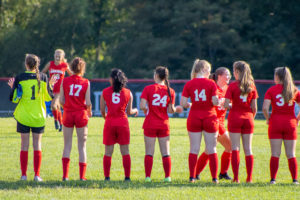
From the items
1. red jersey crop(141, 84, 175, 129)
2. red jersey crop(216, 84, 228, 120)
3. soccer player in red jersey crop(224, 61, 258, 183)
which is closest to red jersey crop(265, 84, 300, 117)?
soccer player in red jersey crop(224, 61, 258, 183)

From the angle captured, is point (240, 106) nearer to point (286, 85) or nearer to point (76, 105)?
point (286, 85)

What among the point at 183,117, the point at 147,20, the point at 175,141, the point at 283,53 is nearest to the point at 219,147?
the point at 175,141

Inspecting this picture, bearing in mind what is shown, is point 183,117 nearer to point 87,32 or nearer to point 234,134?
point 234,134

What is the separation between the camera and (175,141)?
46.7 ft

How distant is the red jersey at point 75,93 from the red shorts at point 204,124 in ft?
5.51

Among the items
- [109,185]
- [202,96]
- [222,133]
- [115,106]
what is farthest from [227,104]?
[109,185]

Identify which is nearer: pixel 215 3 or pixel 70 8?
pixel 215 3

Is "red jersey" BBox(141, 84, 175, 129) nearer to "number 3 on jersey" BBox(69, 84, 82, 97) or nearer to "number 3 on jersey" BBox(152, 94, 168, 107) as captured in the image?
"number 3 on jersey" BBox(152, 94, 168, 107)

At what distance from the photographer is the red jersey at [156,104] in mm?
8062

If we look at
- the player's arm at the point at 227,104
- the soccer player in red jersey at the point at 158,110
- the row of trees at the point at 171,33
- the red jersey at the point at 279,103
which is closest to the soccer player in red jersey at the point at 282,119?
the red jersey at the point at 279,103

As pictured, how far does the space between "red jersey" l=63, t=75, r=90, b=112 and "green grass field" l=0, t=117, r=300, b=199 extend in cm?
115

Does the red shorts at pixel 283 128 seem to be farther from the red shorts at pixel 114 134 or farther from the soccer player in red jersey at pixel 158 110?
the red shorts at pixel 114 134

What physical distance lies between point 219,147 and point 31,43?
3474 centimetres

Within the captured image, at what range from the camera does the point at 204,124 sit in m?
7.83
